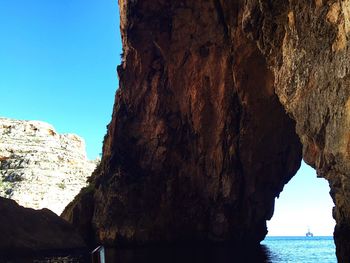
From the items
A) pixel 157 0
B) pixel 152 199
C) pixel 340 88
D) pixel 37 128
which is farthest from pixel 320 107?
pixel 37 128

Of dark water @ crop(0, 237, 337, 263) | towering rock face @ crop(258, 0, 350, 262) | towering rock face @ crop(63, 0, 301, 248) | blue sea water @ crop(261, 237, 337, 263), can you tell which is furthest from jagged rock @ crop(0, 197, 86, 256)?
towering rock face @ crop(258, 0, 350, 262)

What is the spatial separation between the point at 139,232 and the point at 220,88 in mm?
17762

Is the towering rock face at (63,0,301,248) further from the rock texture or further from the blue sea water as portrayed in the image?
the rock texture

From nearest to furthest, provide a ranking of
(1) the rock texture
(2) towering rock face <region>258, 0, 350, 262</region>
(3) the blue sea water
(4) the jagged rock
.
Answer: (2) towering rock face <region>258, 0, 350, 262</region> < (4) the jagged rock < (3) the blue sea water < (1) the rock texture

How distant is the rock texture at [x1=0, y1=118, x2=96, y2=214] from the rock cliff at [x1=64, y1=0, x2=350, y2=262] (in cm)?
3095

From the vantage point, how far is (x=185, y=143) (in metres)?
46.7

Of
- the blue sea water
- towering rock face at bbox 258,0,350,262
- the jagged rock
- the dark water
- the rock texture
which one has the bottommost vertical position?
the blue sea water


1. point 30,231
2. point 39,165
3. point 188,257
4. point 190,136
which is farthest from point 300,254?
point 39,165

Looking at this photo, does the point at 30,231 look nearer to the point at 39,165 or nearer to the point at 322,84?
the point at 322,84

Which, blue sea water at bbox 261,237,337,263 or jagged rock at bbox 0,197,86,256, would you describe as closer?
jagged rock at bbox 0,197,86,256

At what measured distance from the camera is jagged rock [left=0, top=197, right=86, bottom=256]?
2331 centimetres

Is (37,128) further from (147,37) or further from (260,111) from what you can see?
(260,111)

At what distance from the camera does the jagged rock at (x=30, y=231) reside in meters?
23.3

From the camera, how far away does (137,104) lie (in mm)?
49031
